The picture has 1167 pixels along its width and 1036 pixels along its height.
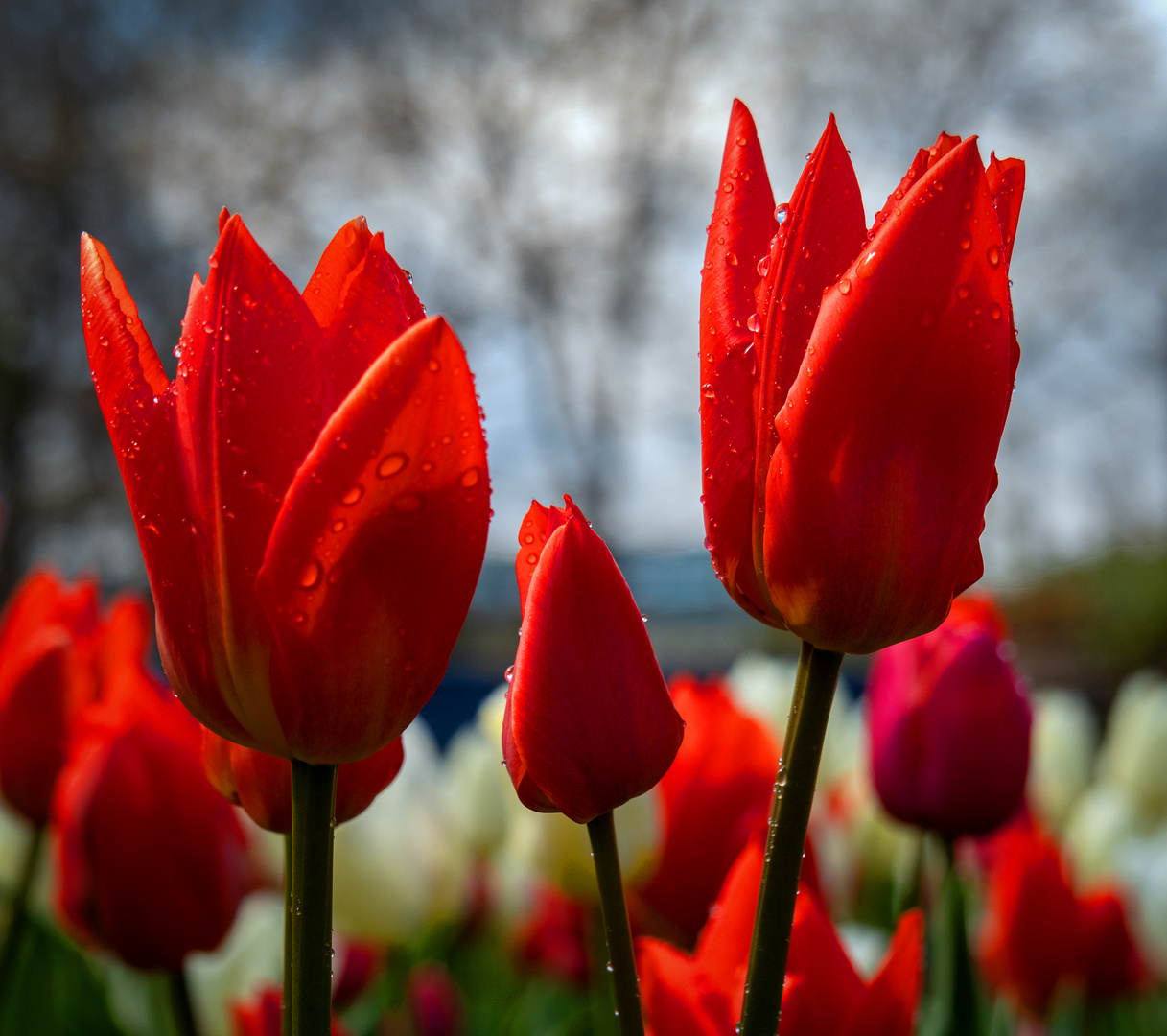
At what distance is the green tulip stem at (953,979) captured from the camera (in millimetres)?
700

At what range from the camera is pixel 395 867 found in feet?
2.97

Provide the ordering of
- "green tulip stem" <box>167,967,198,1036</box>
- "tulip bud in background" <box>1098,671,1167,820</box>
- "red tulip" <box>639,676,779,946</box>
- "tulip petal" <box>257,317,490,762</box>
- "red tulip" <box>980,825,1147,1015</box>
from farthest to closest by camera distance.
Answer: "tulip bud in background" <box>1098,671,1167,820</box> < "red tulip" <box>980,825,1147,1015</box> < "red tulip" <box>639,676,779,946</box> < "green tulip stem" <box>167,967,198,1036</box> < "tulip petal" <box>257,317,490,762</box>

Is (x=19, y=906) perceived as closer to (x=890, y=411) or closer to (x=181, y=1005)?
(x=181, y=1005)

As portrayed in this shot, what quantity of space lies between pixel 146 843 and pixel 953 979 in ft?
1.59

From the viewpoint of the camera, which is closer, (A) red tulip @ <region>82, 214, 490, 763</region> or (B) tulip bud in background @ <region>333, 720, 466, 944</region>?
(A) red tulip @ <region>82, 214, 490, 763</region>

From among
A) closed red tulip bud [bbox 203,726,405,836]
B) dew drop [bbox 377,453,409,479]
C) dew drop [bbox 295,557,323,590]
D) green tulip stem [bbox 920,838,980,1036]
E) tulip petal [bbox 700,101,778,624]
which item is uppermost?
tulip petal [bbox 700,101,778,624]

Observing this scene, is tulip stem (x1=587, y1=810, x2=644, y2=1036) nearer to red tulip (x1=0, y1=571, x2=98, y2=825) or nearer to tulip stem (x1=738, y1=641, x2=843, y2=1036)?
tulip stem (x1=738, y1=641, x2=843, y2=1036)

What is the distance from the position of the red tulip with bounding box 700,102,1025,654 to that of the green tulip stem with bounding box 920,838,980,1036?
47 cm

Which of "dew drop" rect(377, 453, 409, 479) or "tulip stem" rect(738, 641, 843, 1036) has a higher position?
"dew drop" rect(377, 453, 409, 479)

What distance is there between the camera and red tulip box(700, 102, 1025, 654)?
0.92ft

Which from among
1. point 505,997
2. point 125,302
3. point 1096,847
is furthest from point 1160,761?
point 125,302

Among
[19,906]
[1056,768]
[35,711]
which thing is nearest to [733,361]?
[35,711]

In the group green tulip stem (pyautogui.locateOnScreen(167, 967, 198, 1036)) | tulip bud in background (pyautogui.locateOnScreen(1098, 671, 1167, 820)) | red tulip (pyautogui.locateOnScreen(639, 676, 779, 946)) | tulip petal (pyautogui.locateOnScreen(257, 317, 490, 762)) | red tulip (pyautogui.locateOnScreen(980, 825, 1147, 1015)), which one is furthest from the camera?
tulip bud in background (pyautogui.locateOnScreen(1098, 671, 1167, 820))

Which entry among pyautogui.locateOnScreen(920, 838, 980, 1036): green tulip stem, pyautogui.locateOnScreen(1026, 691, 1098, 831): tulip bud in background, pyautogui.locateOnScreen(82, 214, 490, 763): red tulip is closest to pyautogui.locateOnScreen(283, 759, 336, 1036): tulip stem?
pyautogui.locateOnScreen(82, 214, 490, 763): red tulip
